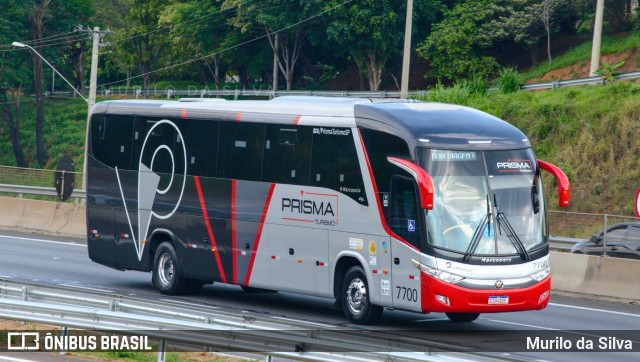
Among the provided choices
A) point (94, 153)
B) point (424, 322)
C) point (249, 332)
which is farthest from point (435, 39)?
point (249, 332)

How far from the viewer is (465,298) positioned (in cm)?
1622

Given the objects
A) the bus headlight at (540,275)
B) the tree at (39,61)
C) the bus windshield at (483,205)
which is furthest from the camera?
the tree at (39,61)

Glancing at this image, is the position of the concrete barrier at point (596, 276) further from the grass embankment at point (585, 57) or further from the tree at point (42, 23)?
the tree at point (42, 23)

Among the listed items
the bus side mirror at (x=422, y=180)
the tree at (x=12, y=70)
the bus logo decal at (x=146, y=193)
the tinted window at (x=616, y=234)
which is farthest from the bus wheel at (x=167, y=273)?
the tree at (x=12, y=70)

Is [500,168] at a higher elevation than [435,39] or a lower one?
lower

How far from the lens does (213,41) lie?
83250 millimetres

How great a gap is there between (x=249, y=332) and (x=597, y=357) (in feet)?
19.1

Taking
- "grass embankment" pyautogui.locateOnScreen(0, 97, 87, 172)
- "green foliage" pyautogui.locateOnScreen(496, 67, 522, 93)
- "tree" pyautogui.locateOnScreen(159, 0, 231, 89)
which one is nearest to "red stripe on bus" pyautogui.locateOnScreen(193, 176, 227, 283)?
"green foliage" pyautogui.locateOnScreen(496, 67, 522, 93)

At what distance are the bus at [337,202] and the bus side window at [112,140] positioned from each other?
0.04 m

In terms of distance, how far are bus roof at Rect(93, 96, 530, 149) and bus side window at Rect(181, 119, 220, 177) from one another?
2.75 feet

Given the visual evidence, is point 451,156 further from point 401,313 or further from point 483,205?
point 401,313

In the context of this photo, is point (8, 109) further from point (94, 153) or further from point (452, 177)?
point (452, 177)

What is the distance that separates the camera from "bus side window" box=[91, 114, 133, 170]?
22594mm

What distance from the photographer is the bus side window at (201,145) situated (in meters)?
20.5
